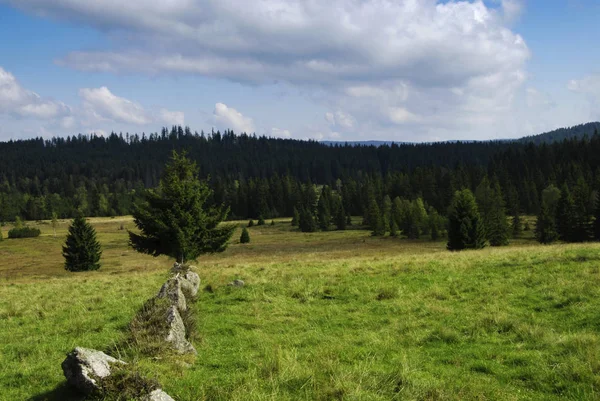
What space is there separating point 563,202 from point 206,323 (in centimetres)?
7492

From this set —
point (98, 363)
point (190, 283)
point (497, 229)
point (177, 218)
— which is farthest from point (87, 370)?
point (497, 229)

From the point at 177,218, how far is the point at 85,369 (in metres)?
24.0

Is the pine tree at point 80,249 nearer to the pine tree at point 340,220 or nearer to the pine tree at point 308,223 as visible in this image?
the pine tree at point 308,223

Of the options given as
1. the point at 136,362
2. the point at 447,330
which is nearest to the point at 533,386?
the point at 447,330

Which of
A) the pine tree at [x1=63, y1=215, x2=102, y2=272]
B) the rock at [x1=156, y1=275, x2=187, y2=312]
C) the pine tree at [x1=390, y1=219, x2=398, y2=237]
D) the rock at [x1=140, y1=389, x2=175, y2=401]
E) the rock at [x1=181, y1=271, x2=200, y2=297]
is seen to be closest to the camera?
the rock at [x1=140, y1=389, x2=175, y2=401]

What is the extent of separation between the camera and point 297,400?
6867 millimetres

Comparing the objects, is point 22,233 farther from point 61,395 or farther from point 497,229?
point 61,395

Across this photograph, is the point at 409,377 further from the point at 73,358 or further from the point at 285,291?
the point at 285,291

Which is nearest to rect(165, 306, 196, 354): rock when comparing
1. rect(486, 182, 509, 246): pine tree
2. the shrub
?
rect(486, 182, 509, 246): pine tree

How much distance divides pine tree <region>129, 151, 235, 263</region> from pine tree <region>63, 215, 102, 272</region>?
22.0 m

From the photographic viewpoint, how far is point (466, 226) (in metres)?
48.4

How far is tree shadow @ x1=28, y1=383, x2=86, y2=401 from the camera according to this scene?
7.27 metres

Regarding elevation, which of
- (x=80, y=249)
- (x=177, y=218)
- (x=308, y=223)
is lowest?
(x=308, y=223)

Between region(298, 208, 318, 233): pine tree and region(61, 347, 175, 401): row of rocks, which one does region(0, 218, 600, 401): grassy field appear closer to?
region(61, 347, 175, 401): row of rocks
